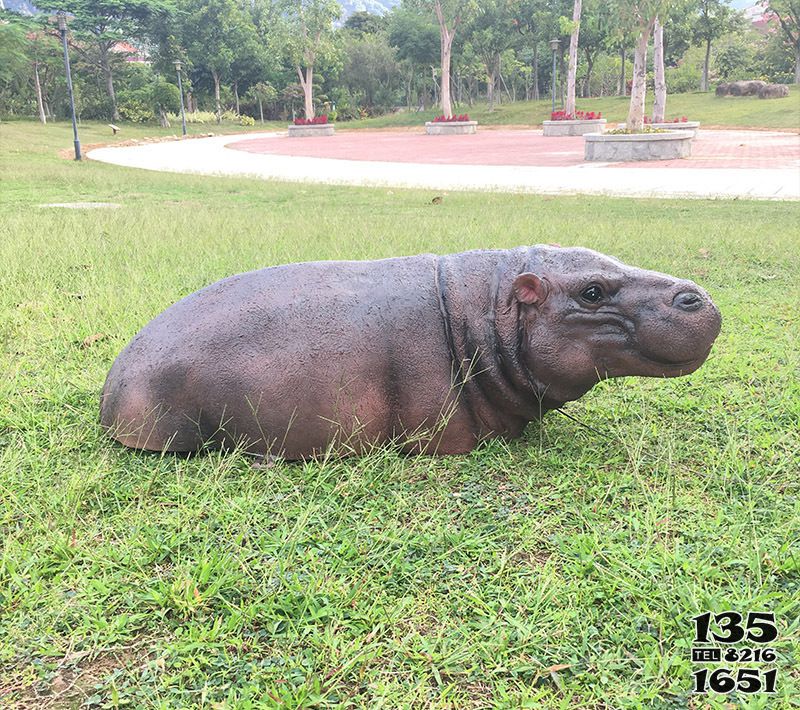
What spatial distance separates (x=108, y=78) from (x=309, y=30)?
13.8 meters

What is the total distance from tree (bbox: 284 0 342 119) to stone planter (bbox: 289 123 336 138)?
3.15 metres

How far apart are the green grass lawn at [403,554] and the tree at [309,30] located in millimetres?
44201

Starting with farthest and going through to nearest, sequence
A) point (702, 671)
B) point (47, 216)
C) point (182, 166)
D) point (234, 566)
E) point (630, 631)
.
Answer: point (182, 166) < point (47, 216) < point (234, 566) < point (630, 631) < point (702, 671)

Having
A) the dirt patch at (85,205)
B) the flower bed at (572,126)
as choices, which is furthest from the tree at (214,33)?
the dirt patch at (85,205)

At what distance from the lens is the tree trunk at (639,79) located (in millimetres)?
20578

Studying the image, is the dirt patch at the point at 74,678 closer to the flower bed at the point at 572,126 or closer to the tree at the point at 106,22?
the flower bed at the point at 572,126

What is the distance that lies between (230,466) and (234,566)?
0.62 m

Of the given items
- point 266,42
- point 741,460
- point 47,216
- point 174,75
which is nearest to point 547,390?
point 741,460

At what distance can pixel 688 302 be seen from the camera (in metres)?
2.73

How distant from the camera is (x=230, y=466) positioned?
286 centimetres

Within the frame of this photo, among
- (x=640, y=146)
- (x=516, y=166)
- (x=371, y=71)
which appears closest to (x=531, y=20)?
(x=371, y=71)

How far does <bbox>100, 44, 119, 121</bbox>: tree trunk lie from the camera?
153 feet

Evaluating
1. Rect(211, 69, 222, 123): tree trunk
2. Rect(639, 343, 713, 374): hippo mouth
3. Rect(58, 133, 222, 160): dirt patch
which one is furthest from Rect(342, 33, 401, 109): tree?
Rect(639, 343, 713, 374): hippo mouth

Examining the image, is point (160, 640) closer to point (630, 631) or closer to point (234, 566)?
point (234, 566)
